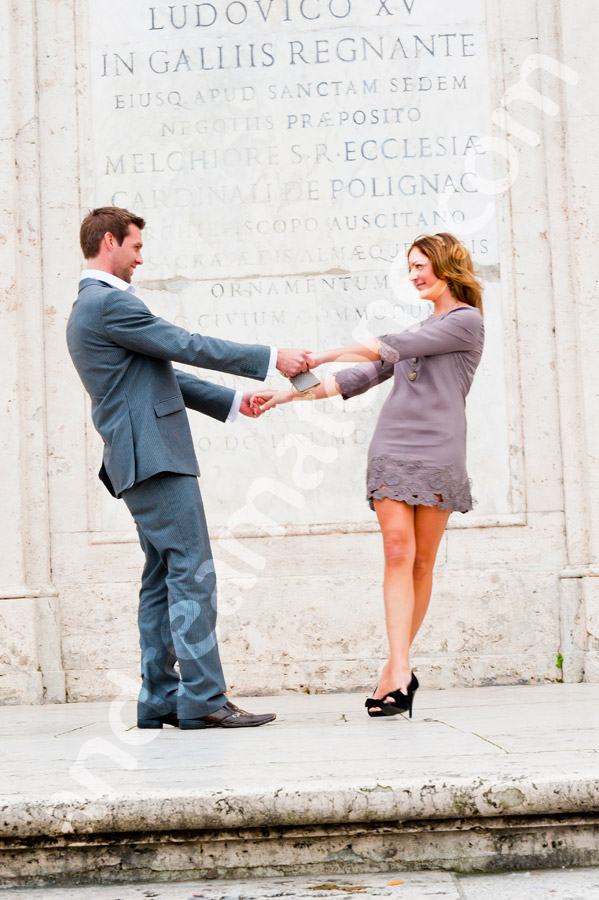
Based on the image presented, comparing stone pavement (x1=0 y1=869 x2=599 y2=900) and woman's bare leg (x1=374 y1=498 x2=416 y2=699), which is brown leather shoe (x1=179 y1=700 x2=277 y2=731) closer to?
woman's bare leg (x1=374 y1=498 x2=416 y2=699)

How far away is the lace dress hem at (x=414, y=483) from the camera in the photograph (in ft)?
12.7

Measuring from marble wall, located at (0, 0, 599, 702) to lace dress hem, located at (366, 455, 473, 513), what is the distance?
1633mm

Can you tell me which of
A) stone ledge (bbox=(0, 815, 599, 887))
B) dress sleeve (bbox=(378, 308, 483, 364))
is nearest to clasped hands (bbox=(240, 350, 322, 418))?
dress sleeve (bbox=(378, 308, 483, 364))

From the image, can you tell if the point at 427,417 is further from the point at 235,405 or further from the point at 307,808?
the point at 307,808

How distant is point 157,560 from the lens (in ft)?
13.3

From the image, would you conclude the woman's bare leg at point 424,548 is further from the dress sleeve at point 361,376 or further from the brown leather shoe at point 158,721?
the brown leather shoe at point 158,721

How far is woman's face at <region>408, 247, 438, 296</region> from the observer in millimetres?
4113

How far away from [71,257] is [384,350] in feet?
8.10

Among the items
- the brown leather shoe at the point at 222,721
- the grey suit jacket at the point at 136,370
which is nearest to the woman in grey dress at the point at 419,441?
the brown leather shoe at the point at 222,721

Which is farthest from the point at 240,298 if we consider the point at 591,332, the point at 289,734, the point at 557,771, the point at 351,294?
the point at 557,771

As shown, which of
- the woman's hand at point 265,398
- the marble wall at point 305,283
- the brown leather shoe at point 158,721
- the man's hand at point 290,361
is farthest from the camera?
the marble wall at point 305,283

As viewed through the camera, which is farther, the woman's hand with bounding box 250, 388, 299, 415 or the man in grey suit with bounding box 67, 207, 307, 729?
the woman's hand with bounding box 250, 388, 299, 415

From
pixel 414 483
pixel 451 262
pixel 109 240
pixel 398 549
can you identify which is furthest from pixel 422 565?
pixel 109 240

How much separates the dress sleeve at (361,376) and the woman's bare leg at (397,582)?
0.53m
